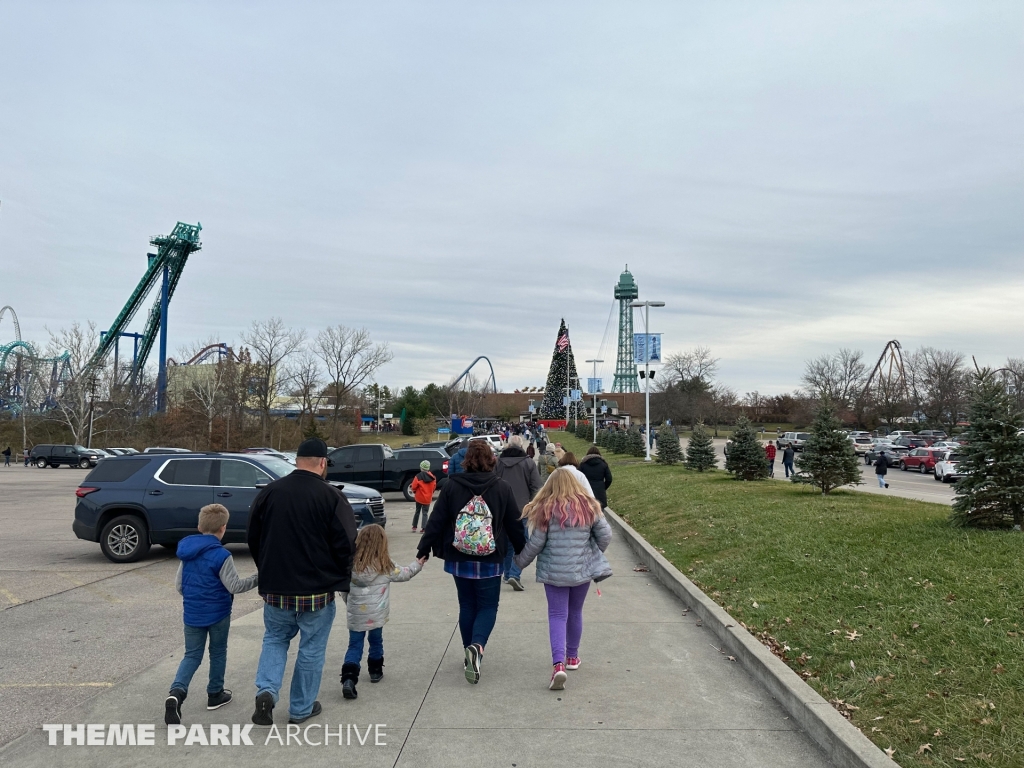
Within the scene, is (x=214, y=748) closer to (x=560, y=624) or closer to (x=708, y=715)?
(x=560, y=624)

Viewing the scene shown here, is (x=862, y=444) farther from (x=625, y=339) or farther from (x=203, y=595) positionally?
(x=625, y=339)

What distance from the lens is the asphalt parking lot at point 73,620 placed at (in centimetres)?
574

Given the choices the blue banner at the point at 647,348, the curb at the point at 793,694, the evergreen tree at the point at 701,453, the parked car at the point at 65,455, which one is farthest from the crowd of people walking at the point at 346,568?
the parked car at the point at 65,455

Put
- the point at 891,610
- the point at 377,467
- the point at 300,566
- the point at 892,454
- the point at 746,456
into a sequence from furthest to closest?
the point at 892,454 < the point at 377,467 < the point at 746,456 < the point at 891,610 < the point at 300,566

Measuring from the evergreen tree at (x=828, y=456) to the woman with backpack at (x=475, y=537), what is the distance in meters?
12.6

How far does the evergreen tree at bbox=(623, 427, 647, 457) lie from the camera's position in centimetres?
4378

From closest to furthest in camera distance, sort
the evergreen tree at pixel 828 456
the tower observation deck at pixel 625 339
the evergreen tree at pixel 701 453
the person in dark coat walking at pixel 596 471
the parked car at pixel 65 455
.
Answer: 1. the person in dark coat walking at pixel 596 471
2. the evergreen tree at pixel 828 456
3. the evergreen tree at pixel 701 453
4. the parked car at pixel 65 455
5. the tower observation deck at pixel 625 339

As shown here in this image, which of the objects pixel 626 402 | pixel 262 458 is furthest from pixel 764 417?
pixel 262 458

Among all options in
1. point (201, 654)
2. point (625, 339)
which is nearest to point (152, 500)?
point (201, 654)

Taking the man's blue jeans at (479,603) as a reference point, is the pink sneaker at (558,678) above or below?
below

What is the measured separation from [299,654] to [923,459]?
132 ft

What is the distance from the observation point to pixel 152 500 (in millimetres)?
11969

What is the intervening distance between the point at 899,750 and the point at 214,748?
403 centimetres

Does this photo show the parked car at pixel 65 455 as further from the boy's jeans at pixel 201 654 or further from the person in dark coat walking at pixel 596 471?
the boy's jeans at pixel 201 654
